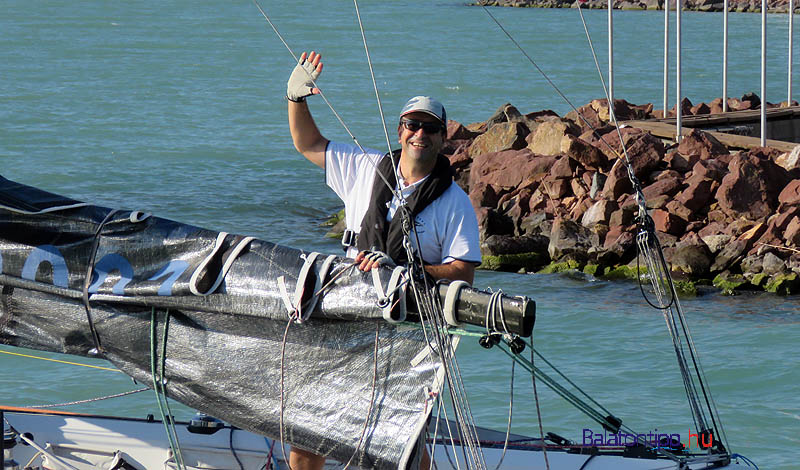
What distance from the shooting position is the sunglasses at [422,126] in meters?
4.17

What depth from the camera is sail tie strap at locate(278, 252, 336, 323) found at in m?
3.71

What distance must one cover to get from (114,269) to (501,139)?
15108mm

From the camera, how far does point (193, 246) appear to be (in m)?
3.88

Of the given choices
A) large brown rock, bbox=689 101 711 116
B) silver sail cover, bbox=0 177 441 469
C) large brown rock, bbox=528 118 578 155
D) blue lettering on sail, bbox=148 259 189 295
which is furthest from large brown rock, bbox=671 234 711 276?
blue lettering on sail, bbox=148 259 189 295

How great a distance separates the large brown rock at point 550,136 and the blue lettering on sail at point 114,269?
43.3ft

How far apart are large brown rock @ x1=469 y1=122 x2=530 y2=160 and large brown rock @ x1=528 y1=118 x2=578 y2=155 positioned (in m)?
0.62

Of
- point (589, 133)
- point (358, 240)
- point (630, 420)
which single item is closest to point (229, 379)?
point (358, 240)

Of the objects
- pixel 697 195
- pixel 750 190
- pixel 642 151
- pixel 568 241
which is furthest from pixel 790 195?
pixel 568 241

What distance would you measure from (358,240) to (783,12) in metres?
71.4

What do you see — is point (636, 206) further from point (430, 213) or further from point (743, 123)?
point (430, 213)

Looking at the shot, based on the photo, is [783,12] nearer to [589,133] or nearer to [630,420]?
[589,133]

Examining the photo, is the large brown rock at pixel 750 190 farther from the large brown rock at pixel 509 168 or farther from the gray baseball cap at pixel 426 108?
the gray baseball cap at pixel 426 108

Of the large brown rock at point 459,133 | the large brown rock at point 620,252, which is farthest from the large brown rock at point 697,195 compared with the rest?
the large brown rock at point 459,133

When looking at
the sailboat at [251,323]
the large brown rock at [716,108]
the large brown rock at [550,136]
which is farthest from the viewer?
the large brown rock at [716,108]
